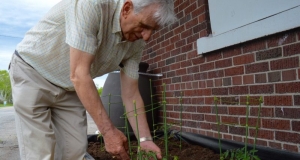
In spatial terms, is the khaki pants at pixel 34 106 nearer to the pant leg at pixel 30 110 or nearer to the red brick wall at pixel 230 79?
the pant leg at pixel 30 110

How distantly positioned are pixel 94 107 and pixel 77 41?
12.8 inches

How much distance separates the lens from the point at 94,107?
165 cm

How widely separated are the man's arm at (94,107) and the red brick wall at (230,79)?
1031 mm

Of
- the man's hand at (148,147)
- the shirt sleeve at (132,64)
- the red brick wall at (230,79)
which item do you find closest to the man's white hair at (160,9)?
the shirt sleeve at (132,64)

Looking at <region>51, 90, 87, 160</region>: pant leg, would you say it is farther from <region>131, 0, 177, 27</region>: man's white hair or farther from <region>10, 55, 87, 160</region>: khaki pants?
<region>131, 0, 177, 27</region>: man's white hair

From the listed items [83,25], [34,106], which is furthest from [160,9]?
[34,106]

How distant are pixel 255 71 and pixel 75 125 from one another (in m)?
1.37

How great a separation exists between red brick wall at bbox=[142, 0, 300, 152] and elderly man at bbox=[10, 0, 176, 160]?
883 millimetres

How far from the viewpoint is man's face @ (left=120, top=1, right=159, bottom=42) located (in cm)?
173

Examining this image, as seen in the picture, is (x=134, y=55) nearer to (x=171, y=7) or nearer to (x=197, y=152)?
(x=171, y=7)

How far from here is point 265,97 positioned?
2.52 metres

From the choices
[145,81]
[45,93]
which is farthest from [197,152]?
[145,81]

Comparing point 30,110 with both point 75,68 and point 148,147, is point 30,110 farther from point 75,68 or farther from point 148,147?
point 148,147

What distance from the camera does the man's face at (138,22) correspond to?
5.68ft
